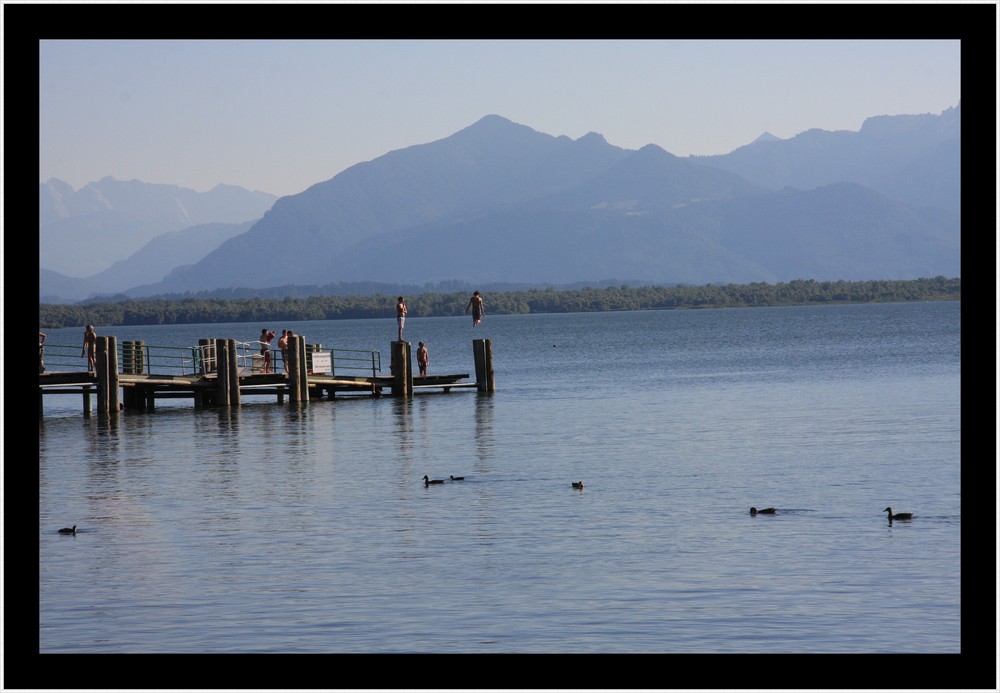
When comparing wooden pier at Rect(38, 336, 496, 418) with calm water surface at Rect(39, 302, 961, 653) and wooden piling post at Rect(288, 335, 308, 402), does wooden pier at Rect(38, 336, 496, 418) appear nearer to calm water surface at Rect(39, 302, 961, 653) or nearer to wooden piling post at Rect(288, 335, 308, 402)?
wooden piling post at Rect(288, 335, 308, 402)

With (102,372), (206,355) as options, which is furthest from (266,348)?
(102,372)

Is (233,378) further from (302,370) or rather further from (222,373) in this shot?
(302,370)

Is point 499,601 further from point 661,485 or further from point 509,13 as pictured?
point 661,485

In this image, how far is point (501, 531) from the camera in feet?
66.2

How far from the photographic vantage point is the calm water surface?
14.0 meters

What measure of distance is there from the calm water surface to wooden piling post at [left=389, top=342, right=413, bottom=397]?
8.74 ft

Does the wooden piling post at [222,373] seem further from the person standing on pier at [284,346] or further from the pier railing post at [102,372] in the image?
the pier railing post at [102,372]

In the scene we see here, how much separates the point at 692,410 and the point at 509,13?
133 feet

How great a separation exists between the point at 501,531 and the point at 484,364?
3102 cm

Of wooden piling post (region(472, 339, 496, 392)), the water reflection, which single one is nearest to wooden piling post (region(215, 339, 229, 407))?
the water reflection

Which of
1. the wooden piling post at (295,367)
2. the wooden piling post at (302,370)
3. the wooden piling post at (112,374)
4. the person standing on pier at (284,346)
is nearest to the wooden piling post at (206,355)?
the person standing on pier at (284,346)

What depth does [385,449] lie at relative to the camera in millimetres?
33375

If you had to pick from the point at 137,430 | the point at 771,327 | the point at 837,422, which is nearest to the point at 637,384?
the point at 837,422

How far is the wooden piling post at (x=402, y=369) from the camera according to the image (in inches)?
1896
